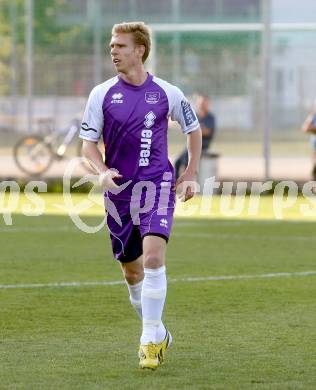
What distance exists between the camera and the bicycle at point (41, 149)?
27627mm

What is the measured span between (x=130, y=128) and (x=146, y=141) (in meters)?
0.13

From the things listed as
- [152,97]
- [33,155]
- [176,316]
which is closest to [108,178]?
[152,97]

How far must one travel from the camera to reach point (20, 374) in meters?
7.82

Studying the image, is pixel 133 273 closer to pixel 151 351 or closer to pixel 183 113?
pixel 151 351

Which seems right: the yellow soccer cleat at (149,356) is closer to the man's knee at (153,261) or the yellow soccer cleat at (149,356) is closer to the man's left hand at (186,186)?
the man's knee at (153,261)

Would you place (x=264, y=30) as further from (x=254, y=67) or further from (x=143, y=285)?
(x=143, y=285)

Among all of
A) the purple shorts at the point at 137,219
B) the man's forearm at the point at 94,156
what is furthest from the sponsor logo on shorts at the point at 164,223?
the man's forearm at the point at 94,156

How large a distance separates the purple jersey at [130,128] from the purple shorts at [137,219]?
0.08 meters

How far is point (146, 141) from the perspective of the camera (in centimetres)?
834

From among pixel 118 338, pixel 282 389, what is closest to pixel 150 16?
pixel 118 338

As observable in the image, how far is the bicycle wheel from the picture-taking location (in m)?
27.6

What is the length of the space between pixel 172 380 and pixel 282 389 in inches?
26.5

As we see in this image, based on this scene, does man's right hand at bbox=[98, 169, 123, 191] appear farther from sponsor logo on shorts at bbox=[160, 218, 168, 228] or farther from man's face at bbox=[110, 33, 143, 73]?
man's face at bbox=[110, 33, 143, 73]

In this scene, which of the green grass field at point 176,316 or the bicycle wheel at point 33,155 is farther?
the bicycle wheel at point 33,155
